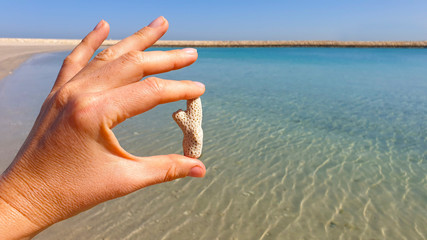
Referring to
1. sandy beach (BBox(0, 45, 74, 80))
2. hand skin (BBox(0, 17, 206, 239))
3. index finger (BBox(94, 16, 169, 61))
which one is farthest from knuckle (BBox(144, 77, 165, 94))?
sandy beach (BBox(0, 45, 74, 80))

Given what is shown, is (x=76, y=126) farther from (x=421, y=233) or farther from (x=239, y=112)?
(x=239, y=112)

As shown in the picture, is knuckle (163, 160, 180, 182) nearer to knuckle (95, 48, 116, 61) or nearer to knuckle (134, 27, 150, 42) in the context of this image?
knuckle (95, 48, 116, 61)

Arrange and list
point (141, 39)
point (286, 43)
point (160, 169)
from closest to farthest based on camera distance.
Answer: point (160, 169)
point (141, 39)
point (286, 43)

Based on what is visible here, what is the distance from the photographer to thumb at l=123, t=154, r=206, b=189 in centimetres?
150

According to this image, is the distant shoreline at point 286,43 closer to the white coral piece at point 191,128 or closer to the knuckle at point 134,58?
the white coral piece at point 191,128

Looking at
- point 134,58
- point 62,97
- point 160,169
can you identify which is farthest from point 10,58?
point 160,169

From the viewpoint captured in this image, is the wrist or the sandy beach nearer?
the wrist

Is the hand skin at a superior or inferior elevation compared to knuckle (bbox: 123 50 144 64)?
inferior

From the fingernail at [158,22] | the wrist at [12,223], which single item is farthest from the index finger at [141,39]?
the wrist at [12,223]

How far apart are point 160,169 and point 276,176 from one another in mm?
3229

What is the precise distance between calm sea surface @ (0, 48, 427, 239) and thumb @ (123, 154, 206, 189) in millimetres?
1860

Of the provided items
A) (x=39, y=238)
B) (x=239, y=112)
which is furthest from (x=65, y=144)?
(x=239, y=112)

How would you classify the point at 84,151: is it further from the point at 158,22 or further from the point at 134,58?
the point at 158,22

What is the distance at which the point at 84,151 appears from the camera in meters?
1.37
